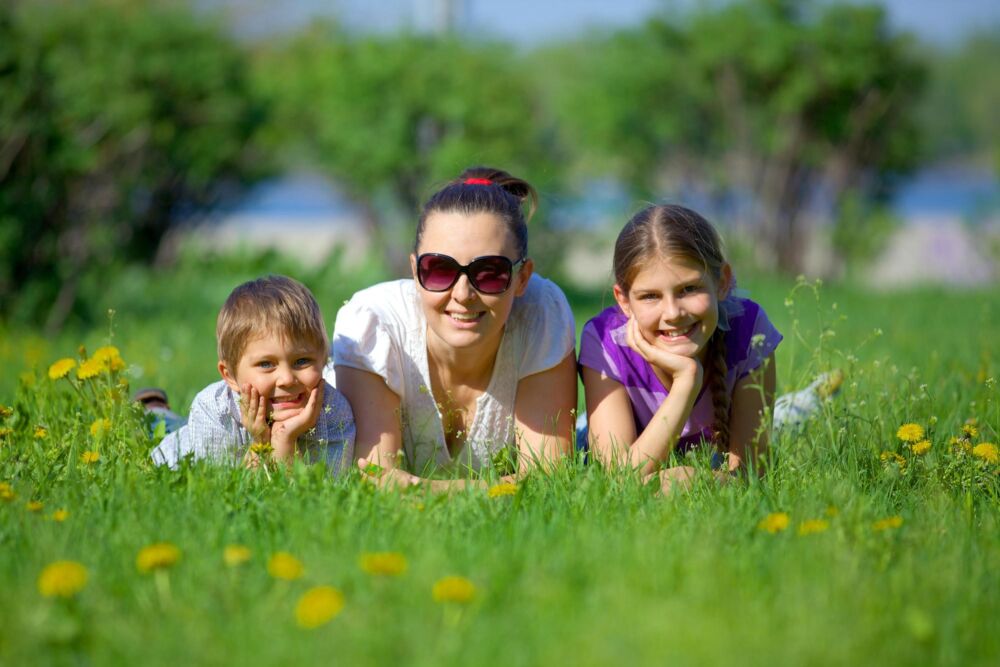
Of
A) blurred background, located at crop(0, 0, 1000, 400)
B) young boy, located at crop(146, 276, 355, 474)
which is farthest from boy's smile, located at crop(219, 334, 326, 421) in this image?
blurred background, located at crop(0, 0, 1000, 400)

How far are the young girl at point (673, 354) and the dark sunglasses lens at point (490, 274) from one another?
436 millimetres

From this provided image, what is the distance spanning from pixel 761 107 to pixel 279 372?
10008mm

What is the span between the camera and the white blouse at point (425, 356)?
370 cm

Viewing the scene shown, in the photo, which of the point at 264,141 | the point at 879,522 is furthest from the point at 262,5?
the point at 879,522

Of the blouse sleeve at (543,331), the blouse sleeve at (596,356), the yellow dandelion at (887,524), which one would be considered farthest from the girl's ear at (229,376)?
the yellow dandelion at (887,524)

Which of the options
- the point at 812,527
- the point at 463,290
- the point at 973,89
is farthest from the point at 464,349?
the point at 973,89

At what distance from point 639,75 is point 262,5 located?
15974 mm

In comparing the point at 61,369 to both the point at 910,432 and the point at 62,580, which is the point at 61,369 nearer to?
the point at 62,580

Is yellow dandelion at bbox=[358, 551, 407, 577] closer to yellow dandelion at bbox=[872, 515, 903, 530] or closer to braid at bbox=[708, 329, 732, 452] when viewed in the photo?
yellow dandelion at bbox=[872, 515, 903, 530]

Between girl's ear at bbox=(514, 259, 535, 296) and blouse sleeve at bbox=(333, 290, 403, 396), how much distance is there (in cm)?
47

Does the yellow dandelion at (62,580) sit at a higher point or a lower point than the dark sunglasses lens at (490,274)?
lower

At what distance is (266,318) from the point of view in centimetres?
340

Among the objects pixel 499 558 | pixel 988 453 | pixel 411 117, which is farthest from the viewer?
pixel 411 117

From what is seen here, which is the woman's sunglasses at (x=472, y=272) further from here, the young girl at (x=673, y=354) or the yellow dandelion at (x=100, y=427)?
the yellow dandelion at (x=100, y=427)
